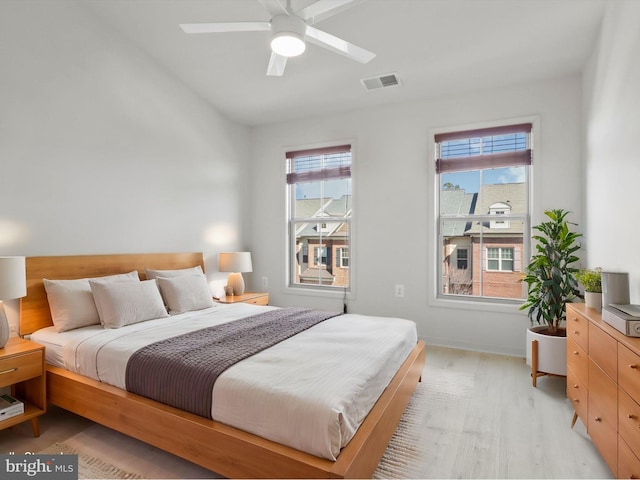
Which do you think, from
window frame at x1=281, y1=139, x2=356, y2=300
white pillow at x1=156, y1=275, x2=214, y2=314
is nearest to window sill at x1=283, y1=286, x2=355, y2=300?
window frame at x1=281, y1=139, x2=356, y2=300

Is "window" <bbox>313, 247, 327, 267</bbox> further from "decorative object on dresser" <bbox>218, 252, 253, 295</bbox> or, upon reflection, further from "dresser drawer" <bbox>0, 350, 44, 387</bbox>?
"dresser drawer" <bbox>0, 350, 44, 387</bbox>

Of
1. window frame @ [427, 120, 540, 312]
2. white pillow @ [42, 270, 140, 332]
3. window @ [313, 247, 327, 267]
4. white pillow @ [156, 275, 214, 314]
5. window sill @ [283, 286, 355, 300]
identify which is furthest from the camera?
window @ [313, 247, 327, 267]

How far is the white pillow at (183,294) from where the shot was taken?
127 inches

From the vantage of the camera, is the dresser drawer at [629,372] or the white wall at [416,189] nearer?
the dresser drawer at [629,372]

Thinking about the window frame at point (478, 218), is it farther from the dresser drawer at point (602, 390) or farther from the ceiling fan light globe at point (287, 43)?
the ceiling fan light globe at point (287, 43)

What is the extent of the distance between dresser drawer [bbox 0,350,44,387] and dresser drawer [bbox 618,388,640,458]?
10.5ft

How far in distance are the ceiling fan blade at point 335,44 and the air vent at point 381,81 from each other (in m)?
1.32

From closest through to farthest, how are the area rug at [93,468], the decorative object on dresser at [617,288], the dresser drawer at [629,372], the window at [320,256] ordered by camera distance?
1. the dresser drawer at [629,372]
2. the area rug at [93,468]
3. the decorative object on dresser at [617,288]
4. the window at [320,256]

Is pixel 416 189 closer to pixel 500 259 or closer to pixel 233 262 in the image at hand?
pixel 500 259

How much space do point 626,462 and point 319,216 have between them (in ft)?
12.0

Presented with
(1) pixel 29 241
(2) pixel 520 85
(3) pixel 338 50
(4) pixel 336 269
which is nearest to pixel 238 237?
(4) pixel 336 269

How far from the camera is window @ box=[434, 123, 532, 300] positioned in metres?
3.70

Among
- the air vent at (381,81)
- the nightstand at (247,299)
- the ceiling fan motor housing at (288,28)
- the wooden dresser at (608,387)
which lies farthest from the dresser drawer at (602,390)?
the nightstand at (247,299)

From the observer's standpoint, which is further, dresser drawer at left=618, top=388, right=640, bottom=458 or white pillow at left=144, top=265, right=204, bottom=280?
white pillow at left=144, top=265, right=204, bottom=280
